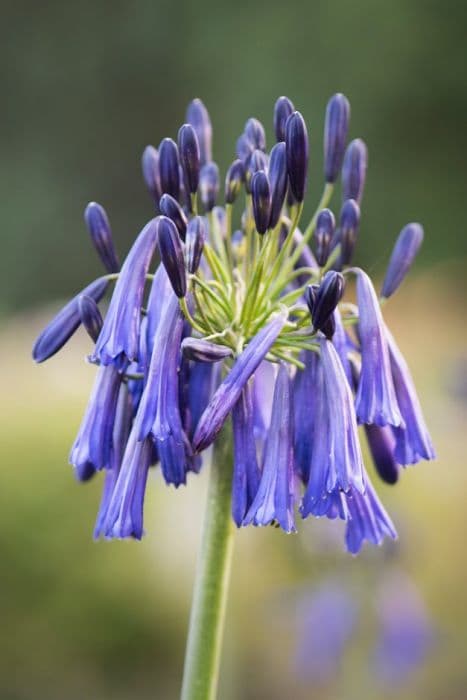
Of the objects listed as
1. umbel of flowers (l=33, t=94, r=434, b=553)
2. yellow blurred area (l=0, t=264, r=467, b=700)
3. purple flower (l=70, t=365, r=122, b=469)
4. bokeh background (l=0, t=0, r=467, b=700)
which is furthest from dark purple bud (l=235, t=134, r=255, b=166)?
yellow blurred area (l=0, t=264, r=467, b=700)

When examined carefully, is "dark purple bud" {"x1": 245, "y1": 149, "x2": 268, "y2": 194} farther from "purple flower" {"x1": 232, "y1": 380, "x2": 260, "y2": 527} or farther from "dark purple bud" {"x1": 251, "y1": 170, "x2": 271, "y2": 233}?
"purple flower" {"x1": 232, "y1": 380, "x2": 260, "y2": 527}

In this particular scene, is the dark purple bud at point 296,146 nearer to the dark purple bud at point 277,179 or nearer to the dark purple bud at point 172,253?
the dark purple bud at point 277,179

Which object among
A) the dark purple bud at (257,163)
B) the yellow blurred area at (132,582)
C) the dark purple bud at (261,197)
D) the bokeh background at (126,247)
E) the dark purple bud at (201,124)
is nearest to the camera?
the dark purple bud at (261,197)

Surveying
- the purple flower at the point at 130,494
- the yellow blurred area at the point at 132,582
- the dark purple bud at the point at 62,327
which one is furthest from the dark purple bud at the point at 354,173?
the yellow blurred area at the point at 132,582

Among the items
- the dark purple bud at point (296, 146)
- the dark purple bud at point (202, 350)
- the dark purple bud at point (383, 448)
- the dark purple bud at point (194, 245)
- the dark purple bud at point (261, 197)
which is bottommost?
the dark purple bud at point (383, 448)

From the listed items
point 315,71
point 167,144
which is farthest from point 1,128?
point 167,144

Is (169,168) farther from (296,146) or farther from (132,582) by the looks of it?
(132,582)


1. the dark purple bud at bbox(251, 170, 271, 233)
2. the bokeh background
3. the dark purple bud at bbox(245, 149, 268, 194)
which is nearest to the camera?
the dark purple bud at bbox(251, 170, 271, 233)
